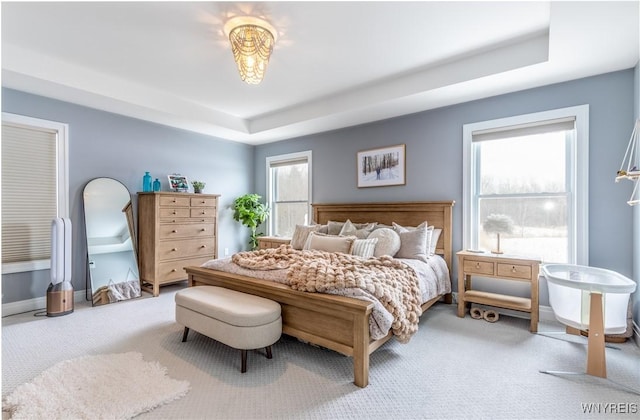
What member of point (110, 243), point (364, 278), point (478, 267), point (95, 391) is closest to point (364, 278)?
point (364, 278)

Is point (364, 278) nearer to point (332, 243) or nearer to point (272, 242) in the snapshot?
point (332, 243)

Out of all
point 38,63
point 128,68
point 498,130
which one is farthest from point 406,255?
point 38,63

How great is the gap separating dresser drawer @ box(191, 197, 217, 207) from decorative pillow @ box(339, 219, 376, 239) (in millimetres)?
2087

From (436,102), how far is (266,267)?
9.12ft

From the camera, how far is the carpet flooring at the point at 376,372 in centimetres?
208

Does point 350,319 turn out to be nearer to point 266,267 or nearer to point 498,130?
point 266,267

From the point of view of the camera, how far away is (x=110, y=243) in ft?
14.3

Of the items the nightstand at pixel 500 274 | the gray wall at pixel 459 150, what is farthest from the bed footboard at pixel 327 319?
the gray wall at pixel 459 150

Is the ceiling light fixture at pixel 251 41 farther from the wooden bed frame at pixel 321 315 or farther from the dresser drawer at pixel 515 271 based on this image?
the dresser drawer at pixel 515 271

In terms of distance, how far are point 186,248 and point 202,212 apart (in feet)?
1.90

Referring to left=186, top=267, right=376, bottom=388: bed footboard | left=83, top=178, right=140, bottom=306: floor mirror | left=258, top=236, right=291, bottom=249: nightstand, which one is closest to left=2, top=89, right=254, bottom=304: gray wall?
left=83, top=178, right=140, bottom=306: floor mirror

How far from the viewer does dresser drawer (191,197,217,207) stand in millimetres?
4895

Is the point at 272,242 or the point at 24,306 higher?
the point at 272,242

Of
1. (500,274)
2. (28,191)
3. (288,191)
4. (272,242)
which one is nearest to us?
(500,274)
